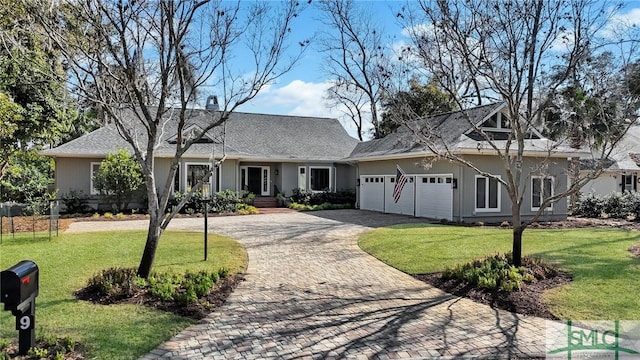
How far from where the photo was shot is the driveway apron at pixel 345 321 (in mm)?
4938

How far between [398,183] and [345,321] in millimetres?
14725

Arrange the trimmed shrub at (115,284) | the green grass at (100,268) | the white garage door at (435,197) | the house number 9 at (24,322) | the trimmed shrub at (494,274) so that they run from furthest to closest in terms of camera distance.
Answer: the white garage door at (435,197)
the trimmed shrub at (494,274)
the trimmed shrub at (115,284)
the green grass at (100,268)
the house number 9 at (24,322)

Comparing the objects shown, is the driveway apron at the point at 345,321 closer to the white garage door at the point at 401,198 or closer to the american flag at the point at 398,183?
the white garage door at the point at 401,198

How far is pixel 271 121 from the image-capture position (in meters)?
29.6

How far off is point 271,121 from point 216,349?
83.3 feet

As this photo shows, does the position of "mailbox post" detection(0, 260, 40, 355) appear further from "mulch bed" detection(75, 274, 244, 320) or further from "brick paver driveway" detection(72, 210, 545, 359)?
"mulch bed" detection(75, 274, 244, 320)

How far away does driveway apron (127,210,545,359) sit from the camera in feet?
16.2

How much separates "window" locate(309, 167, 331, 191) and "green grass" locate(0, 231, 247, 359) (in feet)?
44.8

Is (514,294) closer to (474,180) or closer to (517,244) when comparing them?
(517,244)

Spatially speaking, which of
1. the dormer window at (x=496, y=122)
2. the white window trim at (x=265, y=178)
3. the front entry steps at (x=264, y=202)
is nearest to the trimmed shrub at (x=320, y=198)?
the front entry steps at (x=264, y=202)

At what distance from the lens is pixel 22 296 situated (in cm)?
443

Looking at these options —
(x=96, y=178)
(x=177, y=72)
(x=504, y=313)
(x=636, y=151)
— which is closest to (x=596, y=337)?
(x=504, y=313)

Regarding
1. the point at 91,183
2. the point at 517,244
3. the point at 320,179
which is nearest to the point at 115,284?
the point at 517,244

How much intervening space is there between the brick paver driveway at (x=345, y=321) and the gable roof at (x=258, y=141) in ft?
49.6
